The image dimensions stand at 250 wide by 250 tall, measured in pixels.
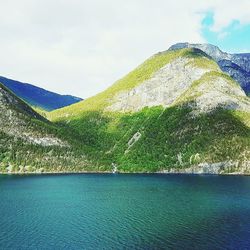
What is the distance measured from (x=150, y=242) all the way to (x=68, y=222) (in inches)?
1406

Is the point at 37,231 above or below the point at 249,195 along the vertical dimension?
below

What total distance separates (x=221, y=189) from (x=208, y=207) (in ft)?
170

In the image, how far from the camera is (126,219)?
419 feet

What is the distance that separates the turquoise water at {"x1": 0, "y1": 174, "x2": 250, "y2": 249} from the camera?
325 ft

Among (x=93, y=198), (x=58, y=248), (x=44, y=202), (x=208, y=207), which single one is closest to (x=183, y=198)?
(x=208, y=207)

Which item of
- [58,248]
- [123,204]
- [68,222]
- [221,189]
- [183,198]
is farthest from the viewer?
[221,189]

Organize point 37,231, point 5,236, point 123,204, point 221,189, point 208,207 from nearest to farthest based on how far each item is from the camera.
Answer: point 5,236, point 37,231, point 208,207, point 123,204, point 221,189

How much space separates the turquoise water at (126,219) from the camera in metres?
98.9

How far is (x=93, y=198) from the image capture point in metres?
176

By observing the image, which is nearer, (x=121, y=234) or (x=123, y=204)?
(x=121, y=234)

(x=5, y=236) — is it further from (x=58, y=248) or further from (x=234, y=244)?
(x=234, y=244)

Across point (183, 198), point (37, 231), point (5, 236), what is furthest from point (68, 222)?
point (183, 198)

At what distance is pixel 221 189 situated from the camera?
641ft

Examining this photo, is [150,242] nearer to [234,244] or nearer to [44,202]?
[234,244]
